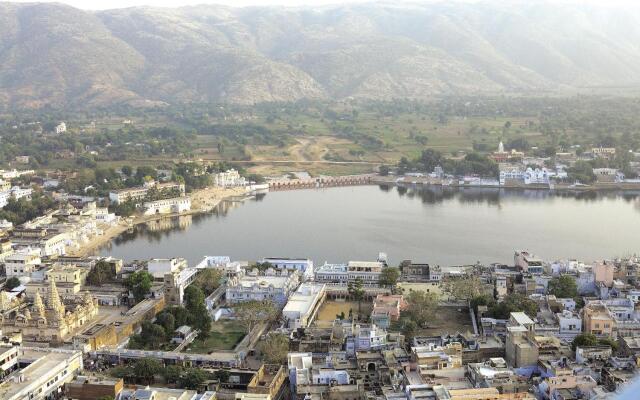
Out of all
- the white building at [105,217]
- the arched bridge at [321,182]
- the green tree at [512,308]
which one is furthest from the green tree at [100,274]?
the arched bridge at [321,182]

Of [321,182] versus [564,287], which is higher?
[321,182]

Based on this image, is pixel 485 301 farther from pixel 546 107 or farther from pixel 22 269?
pixel 546 107

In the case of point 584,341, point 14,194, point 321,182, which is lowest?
point 584,341

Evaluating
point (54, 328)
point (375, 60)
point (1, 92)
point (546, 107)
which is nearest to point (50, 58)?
point (1, 92)

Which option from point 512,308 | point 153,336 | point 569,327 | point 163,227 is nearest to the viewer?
point 569,327

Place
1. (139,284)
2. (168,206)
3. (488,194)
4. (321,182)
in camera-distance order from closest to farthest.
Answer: (139,284), (168,206), (488,194), (321,182)

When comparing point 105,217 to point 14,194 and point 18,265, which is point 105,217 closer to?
point 14,194

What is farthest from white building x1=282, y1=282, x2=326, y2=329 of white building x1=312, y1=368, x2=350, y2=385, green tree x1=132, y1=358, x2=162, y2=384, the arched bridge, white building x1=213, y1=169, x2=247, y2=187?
the arched bridge

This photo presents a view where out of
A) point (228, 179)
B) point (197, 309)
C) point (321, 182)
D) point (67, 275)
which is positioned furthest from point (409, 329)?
point (321, 182)
